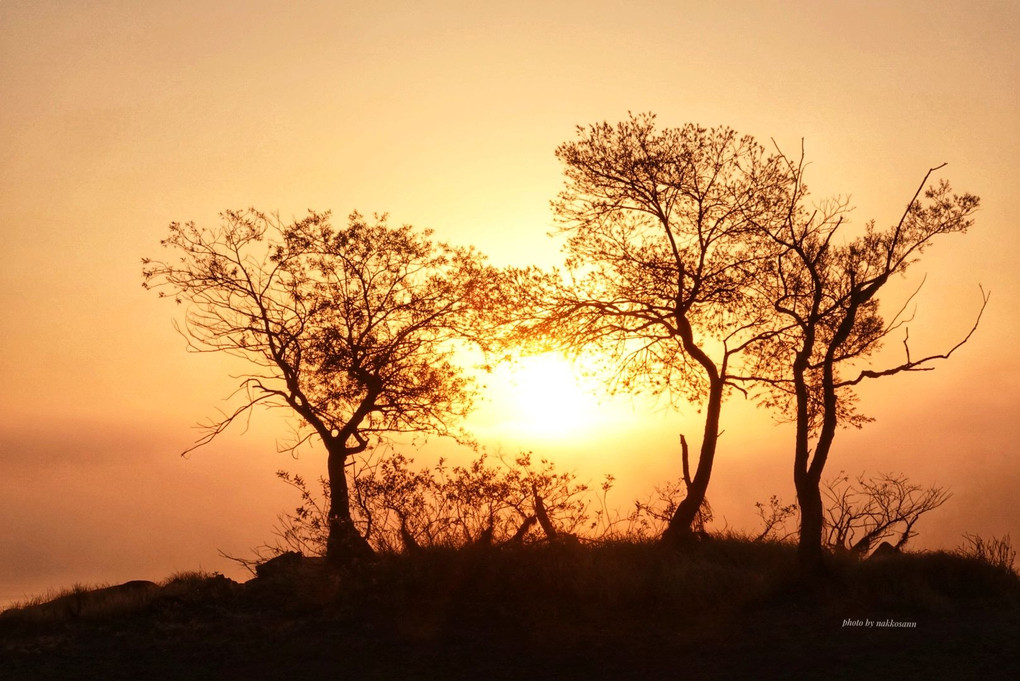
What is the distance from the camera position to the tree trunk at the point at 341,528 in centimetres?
2572

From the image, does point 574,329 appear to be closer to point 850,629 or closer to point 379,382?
point 379,382

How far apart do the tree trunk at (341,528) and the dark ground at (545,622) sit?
0.76 metres

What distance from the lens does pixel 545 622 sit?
71.6 feet

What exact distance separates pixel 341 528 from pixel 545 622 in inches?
287

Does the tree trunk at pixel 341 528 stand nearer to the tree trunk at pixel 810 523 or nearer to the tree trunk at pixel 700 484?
the tree trunk at pixel 700 484

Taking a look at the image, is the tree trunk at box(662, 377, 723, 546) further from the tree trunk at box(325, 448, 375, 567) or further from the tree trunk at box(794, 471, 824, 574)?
the tree trunk at box(325, 448, 375, 567)

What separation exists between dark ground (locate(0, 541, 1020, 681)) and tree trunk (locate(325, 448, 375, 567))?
761 millimetres

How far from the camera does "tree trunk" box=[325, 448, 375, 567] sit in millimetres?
25719

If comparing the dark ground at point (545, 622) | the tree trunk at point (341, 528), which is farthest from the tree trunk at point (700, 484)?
the tree trunk at point (341, 528)

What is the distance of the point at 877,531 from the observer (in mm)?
33906

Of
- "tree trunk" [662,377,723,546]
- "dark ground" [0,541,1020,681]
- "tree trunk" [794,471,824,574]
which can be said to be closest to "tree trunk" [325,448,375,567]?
"dark ground" [0,541,1020,681]

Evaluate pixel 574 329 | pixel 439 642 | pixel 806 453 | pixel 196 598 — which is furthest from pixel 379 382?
pixel 806 453

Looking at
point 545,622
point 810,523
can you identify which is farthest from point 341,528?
point 810,523

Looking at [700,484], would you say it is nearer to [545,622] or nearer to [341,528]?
[545,622]
